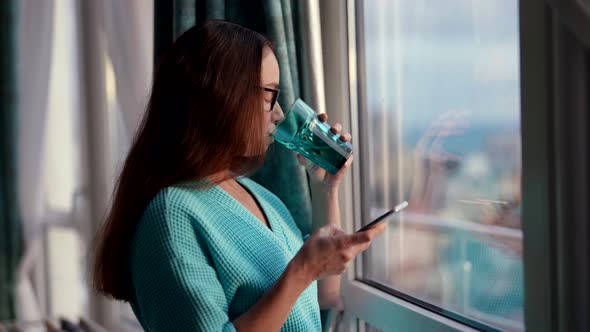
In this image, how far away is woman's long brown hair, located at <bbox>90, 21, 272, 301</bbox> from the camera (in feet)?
2.76

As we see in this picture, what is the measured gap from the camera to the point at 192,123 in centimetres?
84

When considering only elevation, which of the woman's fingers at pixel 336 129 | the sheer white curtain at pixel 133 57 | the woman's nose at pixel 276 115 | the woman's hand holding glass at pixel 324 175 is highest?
the sheer white curtain at pixel 133 57

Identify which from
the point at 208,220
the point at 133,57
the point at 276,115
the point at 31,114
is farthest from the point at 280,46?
the point at 31,114

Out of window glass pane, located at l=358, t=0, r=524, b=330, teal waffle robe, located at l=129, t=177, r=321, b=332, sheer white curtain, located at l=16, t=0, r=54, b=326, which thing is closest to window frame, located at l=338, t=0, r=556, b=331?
window glass pane, located at l=358, t=0, r=524, b=330

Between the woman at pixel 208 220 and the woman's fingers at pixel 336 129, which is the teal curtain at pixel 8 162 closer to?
the woman at pixel 208 220

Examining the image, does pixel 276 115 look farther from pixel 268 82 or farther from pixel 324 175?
pixel 324 175

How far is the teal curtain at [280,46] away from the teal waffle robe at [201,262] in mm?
302

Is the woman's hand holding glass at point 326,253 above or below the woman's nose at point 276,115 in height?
below

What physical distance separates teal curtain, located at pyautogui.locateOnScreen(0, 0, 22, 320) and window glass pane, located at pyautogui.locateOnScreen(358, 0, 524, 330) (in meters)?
1.23

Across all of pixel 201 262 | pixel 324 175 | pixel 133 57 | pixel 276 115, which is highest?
pixel 133 57

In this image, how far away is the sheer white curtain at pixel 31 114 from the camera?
1.84 metres

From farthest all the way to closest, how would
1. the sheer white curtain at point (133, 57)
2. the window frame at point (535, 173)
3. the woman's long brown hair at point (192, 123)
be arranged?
the sheer white curtain at point (133, 57) < the woman's long brown hair at point (192, 123) < the window frame at point (535, 173)

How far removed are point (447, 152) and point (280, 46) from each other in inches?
16.4

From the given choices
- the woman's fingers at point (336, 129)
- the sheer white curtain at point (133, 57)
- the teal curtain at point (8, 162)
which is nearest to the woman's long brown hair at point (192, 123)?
the woman's fingers at point (336, 129)
